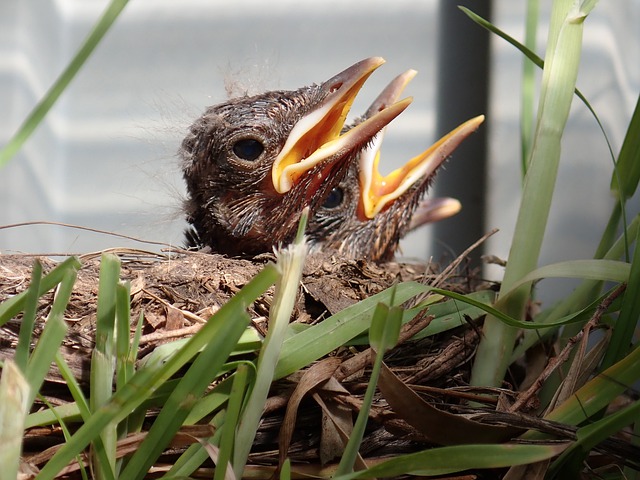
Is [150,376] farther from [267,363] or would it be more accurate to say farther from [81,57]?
[81,57]

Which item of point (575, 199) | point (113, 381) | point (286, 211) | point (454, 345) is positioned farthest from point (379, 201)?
point (113, 381)

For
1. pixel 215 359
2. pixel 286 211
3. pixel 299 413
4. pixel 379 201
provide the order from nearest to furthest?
pixel 215 359
pixel 299 413
pixel 286 211
pixel 379 201

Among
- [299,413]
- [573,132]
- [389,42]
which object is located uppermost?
[389,42]

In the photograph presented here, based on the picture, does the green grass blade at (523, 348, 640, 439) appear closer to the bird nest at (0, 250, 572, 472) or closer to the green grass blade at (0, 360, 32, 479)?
the bird nest at (0, 250, 572, 472)

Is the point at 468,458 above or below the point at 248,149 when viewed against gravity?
below

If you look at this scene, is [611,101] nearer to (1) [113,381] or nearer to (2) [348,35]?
(2) [348,35]

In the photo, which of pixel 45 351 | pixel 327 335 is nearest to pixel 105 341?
pixel 45 351

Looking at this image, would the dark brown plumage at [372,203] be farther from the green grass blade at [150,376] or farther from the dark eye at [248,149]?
the green grass blade at [150,376]
